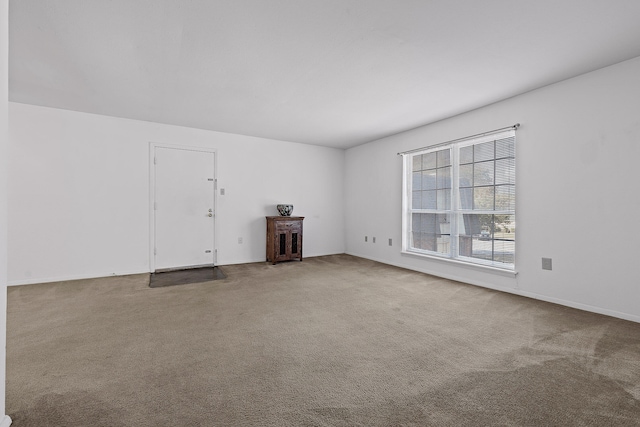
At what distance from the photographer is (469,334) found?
2.40 meters

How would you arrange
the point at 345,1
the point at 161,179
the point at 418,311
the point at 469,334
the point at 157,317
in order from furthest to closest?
the point at 161,179
the point at 418,311
the point at 157,317
the point at 469,334
the point at 345,1

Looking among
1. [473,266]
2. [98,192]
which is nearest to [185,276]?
[98,192]

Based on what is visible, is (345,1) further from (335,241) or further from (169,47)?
(335,241)

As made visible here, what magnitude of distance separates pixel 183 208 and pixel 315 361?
12.9 ft

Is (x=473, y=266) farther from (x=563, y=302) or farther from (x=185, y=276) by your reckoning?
(x=185, y=276)

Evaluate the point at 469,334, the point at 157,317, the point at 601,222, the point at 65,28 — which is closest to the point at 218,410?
the point at 157,317

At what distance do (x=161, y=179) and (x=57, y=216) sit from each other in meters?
1.43

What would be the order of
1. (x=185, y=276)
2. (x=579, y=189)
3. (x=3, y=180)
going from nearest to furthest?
(x=3, y=180) → (x=579, y=189) → (x=185, y=276)

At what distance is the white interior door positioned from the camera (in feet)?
15.6

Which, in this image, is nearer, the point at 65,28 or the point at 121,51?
the point at 65,28

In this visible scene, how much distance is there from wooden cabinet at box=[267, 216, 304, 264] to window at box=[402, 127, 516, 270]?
205 cm

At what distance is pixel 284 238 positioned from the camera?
5.56 meters

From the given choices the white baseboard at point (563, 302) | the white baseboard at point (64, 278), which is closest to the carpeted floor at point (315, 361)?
the white baseboard at point (563, 302)

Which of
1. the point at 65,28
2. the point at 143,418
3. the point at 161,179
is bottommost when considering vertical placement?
the point at 143,418
